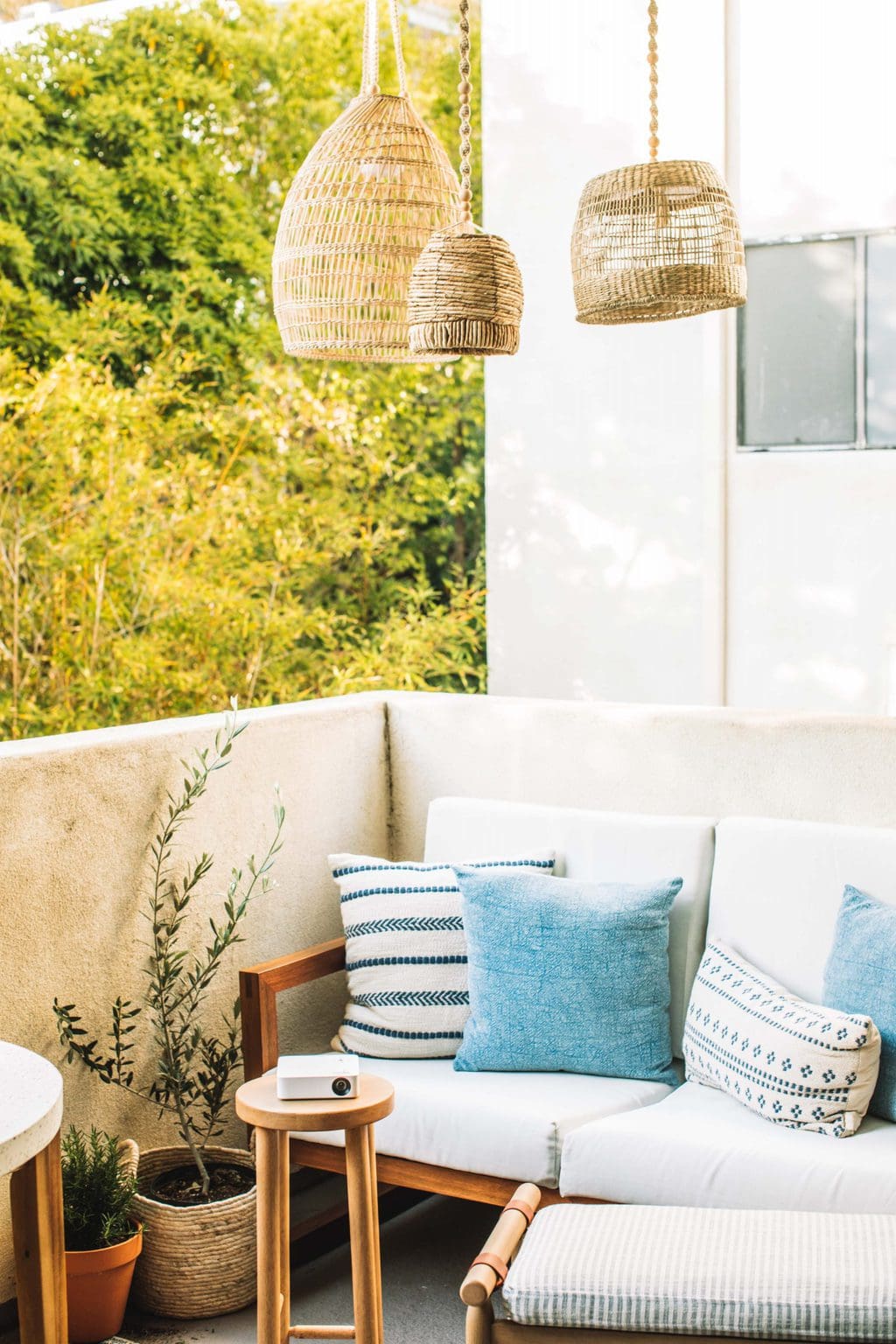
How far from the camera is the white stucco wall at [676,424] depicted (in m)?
5.36

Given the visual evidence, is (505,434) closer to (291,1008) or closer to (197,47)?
(291,1008)

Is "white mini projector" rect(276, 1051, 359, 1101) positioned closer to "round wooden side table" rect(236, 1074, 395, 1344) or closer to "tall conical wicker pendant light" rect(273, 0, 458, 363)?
"round wooden side table" rect(236, 1074, 395, 1344)

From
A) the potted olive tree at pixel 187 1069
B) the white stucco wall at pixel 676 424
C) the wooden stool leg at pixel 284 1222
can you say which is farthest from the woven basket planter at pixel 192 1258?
the white stucco wall at pixel 676 424

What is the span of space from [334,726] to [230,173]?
5.96 m

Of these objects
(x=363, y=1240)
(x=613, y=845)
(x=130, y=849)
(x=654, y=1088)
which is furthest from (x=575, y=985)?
(x=130, y=849)

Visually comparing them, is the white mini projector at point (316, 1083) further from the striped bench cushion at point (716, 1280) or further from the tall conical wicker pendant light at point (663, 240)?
the tall conical wicker pendant light at point (663, 240)

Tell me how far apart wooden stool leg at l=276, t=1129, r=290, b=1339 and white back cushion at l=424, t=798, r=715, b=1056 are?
94 cm

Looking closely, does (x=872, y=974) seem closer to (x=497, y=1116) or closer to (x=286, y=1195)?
(x=497, y=1116)

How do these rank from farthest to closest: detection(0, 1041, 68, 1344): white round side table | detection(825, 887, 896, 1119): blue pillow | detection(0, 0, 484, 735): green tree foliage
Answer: detection(0, 0, 484, 735): green tree foliage → detection(825, 887, 896, 1119): blue pillow → detection(0, 1041, 68, 1344): white round side table

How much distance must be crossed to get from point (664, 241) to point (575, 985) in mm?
1431

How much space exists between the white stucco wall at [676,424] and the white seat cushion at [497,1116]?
9.69 feet

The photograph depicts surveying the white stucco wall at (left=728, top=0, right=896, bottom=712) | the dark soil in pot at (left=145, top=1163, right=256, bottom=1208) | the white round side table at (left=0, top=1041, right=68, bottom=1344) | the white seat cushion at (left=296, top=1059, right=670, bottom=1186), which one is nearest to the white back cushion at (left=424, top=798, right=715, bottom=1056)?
the white seat cushion at (left=296, top=1059, right=670, bottom=1186)

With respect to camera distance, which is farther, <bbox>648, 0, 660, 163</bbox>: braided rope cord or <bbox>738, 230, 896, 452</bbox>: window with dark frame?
<bbox>738, 230, 896, 452</bbox>: window with dark frame

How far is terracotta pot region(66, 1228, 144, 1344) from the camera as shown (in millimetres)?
2688
